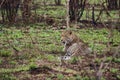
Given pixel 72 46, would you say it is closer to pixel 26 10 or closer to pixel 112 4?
pixel 26 10

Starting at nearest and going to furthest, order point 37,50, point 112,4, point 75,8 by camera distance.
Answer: point 37,50 → point 75,8 → point 112,4

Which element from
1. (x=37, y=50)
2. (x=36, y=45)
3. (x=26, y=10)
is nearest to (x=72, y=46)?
(x=37, y=50)

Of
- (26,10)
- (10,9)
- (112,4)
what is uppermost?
(10,9)

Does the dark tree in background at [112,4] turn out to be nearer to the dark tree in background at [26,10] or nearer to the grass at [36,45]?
the dark tree in background at [26,10]

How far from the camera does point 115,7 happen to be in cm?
1869

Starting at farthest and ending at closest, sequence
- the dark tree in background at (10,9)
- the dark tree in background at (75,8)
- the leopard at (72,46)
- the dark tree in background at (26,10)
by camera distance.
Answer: the dark tree in background at (75,8) → the dark tree in background at (26,10) → the dark tree in background at (10,9) → the leopard at (72,46)

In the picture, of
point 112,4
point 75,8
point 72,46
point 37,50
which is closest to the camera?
point 72,46

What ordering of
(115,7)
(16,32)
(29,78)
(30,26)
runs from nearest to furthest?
(29,78) → (16,32) → (30,26) → (115,7)

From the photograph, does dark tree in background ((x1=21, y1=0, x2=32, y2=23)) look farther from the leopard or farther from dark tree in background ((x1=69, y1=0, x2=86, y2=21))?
the leopard

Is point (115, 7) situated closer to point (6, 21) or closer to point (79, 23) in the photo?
point (79, 23)

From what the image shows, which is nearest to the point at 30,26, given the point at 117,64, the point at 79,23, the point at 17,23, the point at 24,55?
the point at 17,23

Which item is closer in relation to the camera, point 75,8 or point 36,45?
point 36,45

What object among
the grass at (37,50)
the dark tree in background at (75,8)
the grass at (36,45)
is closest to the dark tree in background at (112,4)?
the dark tree in background at (75,8)

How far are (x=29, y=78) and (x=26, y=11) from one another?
24.1ft
